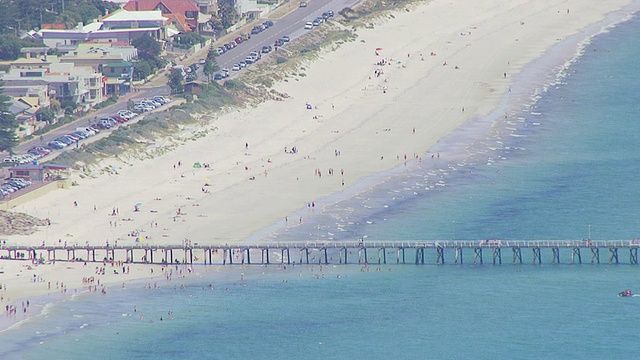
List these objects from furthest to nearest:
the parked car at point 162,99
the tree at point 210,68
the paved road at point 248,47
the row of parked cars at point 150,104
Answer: the tree at point 210,68 → the parked car at point 162,99 → the row of parked cars at point 150,104 → the paved road at point 248,47

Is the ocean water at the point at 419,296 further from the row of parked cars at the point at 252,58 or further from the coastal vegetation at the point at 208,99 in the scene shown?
the row of parked cars at the point at 252,58

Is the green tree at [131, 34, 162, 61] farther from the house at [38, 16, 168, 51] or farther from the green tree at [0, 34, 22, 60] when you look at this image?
the green tree at [0, 34, 22, 60]

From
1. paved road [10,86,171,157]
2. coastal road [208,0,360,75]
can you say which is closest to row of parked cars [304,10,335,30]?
coastal road [208,0,360,75]

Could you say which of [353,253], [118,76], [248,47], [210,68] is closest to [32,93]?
[118,76]

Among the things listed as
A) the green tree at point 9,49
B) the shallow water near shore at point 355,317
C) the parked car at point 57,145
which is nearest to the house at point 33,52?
the green tree at point 9,49

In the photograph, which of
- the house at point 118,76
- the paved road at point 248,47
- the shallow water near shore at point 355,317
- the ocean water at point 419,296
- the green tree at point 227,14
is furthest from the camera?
the green tree at point 227,14

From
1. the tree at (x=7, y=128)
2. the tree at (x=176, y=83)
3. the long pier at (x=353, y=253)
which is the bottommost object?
the long pier at (x=353, y=253)

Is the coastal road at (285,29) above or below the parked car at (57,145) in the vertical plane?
above
